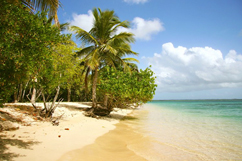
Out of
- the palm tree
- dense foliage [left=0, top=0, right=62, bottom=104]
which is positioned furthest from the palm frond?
dense foliage [left=0, top=0, right=62, bottom=104]

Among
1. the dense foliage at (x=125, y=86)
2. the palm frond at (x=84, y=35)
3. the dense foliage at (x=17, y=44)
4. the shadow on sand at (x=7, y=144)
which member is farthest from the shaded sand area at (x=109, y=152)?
the palm frond at (x=84, y=35)

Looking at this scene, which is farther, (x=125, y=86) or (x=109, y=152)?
(x=125, y=86)

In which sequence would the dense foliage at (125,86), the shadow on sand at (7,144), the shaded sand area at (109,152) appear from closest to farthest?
the shadow on sand at (7,144), the shaded sand area at (109,152), the dense foliage at (125,86)

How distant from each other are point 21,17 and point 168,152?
549 centimetres

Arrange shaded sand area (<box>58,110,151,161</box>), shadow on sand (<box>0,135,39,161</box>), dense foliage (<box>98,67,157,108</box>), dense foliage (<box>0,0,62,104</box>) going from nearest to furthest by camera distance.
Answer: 1. shadow on sand (<box>0,135,39,161</box>)
2. dense foliage (<box>0,0,62,104</box>)
3. shaded sand area (<box>58,110,151,161</box>)
4. dense foliage (<box>98,67,157,108</box>)

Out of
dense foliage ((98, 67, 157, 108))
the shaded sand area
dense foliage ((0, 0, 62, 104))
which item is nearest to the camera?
dense foliage ((0, 0, 62, 104))

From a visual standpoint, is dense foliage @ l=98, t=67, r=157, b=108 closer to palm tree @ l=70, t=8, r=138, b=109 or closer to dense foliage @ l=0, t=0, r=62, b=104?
palm tree @ l=70, t=8, r=138, b=109

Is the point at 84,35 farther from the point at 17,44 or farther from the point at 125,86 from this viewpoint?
the point at 17,44

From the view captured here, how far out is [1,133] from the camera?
→ 4609mm

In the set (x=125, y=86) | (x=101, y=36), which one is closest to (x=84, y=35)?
(x=101, y=36)

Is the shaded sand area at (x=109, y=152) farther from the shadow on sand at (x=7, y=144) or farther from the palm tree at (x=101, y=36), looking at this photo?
the palm tree at (x=101, y=36)

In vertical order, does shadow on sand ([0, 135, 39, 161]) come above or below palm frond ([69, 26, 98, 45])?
below

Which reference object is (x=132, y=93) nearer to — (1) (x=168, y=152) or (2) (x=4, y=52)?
(1) (x=168, y=152)

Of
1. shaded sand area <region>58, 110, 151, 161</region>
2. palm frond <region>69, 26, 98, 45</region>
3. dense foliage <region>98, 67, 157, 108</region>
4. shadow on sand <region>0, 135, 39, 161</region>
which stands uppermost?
palm frond <region>69, 26, 98, 45</region>
